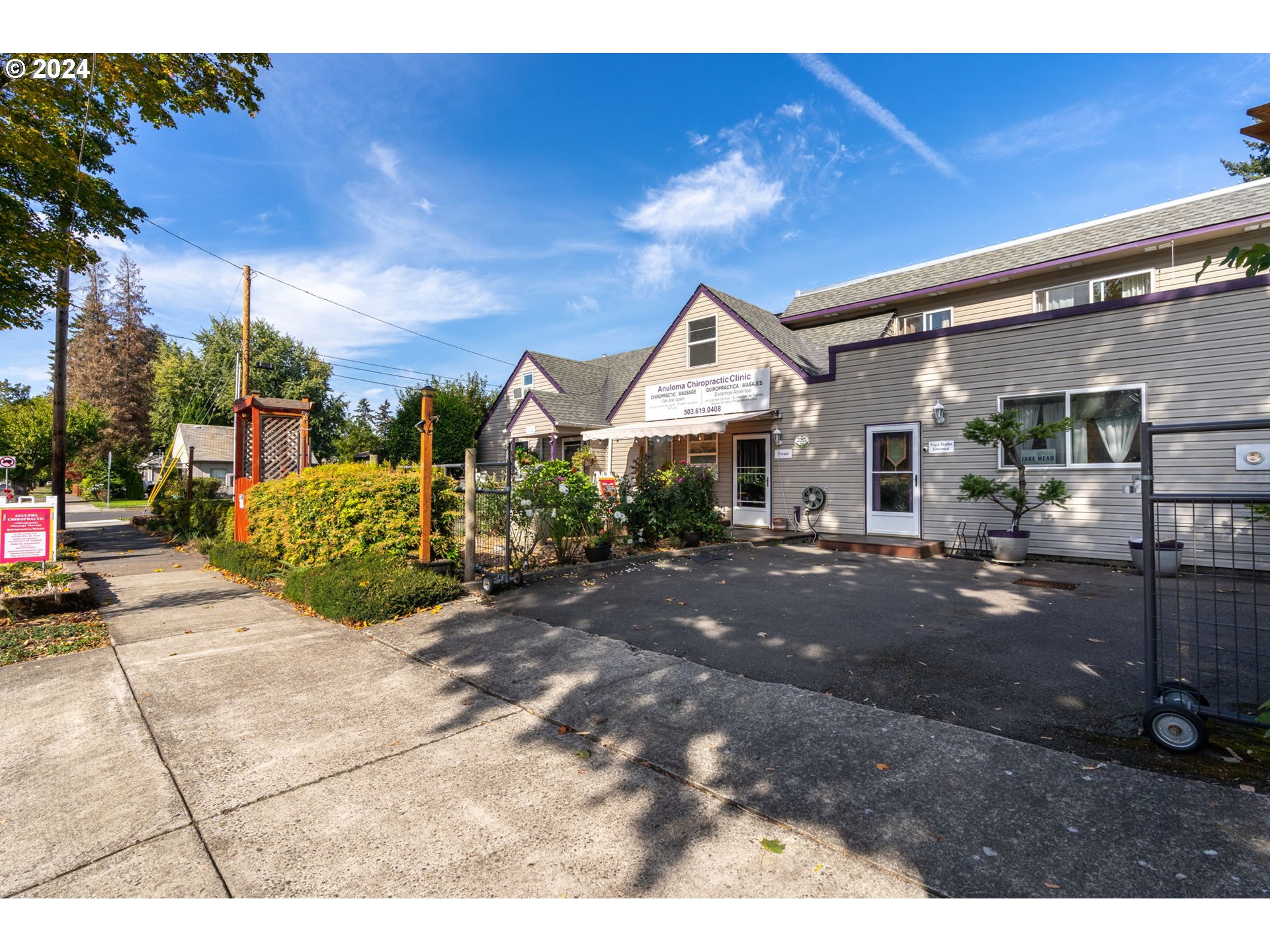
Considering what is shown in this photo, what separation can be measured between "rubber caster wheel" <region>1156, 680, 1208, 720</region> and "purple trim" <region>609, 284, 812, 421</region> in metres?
9.97

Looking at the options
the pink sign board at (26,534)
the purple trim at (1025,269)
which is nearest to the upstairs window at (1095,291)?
the purple trim at (1025,269)

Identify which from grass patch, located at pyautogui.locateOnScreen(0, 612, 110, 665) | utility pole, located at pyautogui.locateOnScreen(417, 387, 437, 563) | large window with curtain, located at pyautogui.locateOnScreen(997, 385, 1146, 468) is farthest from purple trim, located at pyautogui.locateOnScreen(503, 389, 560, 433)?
grass patch, located at pyautogui.locateOnScreen(0, 612, 110, 665)

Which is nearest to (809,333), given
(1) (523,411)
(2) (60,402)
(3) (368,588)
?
(1) (523,411)

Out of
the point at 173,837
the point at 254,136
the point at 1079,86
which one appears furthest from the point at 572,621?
the point at 254,136

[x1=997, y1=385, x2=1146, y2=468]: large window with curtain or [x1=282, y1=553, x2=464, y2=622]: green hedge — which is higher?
[x1=997, y1=385, x2=1146, y2=468]: large window with curtain

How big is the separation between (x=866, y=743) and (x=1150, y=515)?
188 centimetres

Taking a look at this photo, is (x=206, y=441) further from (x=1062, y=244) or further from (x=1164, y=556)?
(x=1164, y=556)

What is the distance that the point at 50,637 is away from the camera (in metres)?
5.14

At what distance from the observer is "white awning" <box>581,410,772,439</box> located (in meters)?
12.8

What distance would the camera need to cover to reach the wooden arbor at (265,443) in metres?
9.85

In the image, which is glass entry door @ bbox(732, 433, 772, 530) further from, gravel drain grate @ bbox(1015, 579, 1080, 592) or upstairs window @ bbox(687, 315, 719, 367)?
gravel drain grate @ bbox(1015, 579, 1080, 592)

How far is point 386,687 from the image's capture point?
3.96 m

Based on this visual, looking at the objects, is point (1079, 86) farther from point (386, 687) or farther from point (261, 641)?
point (261, 641)

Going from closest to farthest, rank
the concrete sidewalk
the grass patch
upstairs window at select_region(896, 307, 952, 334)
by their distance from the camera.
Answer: the concrete sidewalk < the grass patch < upstairs window at select_region(896, 307, 952, 334)
